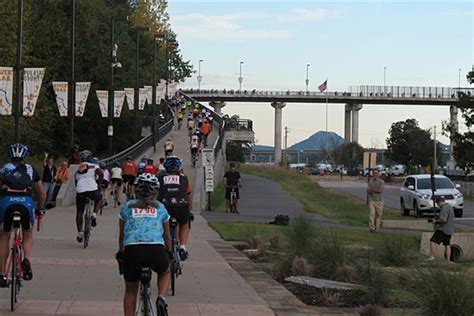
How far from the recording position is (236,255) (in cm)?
1811

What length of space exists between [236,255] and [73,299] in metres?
6.88

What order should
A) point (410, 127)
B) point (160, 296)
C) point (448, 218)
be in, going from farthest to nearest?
point (410, 127), point (448, 218), point (160, 296)

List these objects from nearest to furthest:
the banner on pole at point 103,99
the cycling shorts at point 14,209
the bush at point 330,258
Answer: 1. the cycling shorts at point 14,209
2. the bush at point 330,258
3. the banner on pole at point 103,99

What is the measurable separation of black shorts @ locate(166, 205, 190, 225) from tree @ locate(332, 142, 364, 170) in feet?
439

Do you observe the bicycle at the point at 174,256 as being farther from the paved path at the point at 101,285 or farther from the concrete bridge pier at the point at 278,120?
the concrete bridge pier at the point at 278,120

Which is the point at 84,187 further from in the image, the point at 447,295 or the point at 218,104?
the point at 218,104

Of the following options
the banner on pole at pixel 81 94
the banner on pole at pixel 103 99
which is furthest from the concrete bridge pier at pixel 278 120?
the banner on pole at pixel 81 94

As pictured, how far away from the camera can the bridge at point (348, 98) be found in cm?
13850

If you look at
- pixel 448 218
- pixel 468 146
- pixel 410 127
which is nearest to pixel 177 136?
pixel 468 146

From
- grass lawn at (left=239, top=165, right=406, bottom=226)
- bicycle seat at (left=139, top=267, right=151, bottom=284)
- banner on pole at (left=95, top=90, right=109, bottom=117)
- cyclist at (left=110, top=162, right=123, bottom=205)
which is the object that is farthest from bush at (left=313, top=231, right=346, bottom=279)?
banner on pole at (left=95, top=90, right=109, bottom=117)

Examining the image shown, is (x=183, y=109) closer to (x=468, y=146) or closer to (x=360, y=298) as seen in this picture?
(x=468, y=146)

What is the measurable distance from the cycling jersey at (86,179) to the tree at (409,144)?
Result: 115 meters

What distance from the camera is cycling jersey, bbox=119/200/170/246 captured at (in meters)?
8.53

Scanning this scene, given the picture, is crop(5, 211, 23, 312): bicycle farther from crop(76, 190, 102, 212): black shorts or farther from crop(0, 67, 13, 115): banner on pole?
crop(0, 67, 13, 115): banner on pole
